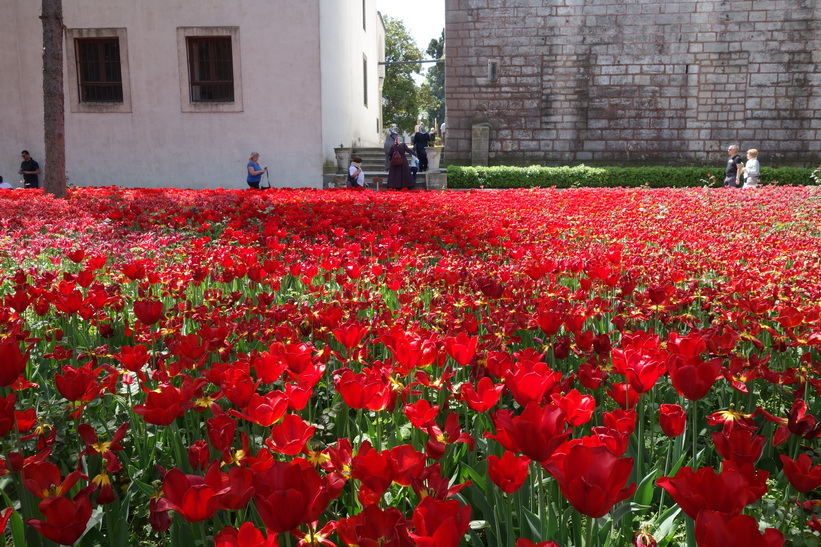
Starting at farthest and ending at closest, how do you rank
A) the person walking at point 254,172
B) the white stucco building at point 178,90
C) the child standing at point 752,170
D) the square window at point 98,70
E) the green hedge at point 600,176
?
the green hedge at point 600,176 → the square window at point 98,70 → the white stucco building at point 178,90 → the child standing at point 752,170 → the person walking at point 254,172

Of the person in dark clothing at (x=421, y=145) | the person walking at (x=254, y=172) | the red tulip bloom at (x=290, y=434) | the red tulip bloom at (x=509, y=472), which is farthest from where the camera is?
the person in dark clothing at (x=421, y=145)

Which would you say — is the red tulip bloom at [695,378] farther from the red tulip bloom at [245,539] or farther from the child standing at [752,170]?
the child standing at [752,170]

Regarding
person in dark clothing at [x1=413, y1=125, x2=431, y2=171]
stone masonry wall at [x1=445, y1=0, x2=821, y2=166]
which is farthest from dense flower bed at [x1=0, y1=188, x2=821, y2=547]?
stone masonry wall at [x1=445, y1=0, x2=821, y2=166]

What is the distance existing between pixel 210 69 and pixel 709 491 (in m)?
17.9

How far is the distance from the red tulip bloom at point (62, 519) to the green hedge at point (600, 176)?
17595 millimetres

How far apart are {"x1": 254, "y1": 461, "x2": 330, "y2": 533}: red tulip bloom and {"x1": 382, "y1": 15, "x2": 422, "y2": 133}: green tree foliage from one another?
41242mm

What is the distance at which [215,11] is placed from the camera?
16.5m

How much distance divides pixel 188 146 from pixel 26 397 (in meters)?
15.5

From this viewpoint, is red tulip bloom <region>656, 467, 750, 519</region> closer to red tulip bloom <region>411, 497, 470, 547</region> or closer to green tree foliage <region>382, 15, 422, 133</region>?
red tulip bloom <region>411, 497, 470, 547</region>

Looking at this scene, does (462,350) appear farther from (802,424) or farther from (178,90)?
(178,90)

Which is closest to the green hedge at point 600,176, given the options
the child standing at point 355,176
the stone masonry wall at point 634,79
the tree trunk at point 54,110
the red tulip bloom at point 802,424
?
the stone masonry wall at point 634,79

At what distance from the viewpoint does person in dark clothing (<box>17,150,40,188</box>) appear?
53.4 feet

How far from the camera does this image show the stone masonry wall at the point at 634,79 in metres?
20.0

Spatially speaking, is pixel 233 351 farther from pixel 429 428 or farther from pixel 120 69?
pixel 120 69
